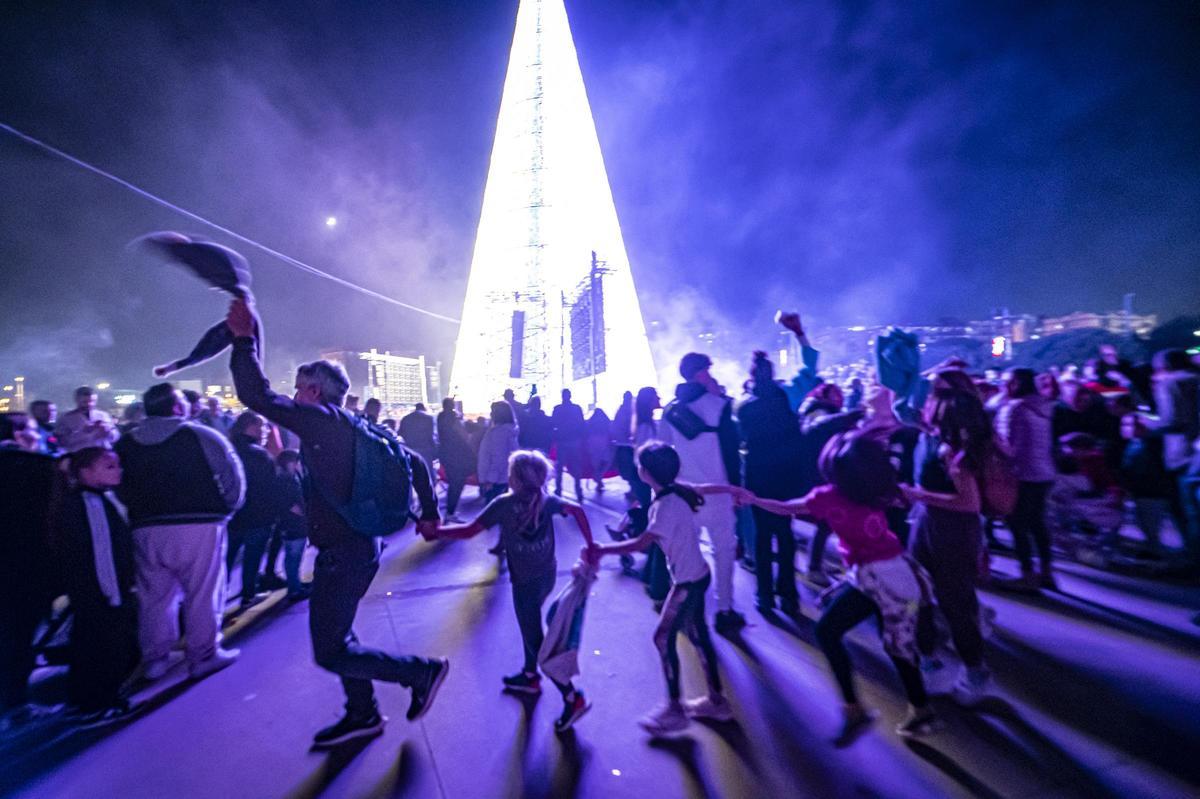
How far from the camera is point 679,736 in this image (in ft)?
9.62

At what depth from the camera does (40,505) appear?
3410 millimetres

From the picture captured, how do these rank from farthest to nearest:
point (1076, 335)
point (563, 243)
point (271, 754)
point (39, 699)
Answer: point (1076, 335) < point (563, 243) < point (39, 699) < point (271, 754)

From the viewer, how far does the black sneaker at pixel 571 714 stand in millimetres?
3016

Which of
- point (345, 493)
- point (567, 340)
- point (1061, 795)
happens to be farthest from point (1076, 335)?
point (345, 493)

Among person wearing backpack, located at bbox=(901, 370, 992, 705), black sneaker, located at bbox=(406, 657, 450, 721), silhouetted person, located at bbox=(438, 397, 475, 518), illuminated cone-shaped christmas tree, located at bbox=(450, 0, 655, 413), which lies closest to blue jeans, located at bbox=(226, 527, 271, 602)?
black sneaker, located at bbox=(406, 657, 450, 721)

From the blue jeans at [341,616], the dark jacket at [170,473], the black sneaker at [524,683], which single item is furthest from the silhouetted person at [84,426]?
the black sneaker at [524,683]

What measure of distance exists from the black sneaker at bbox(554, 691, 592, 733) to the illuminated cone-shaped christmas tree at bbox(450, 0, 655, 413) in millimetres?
11775

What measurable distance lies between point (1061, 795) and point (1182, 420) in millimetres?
4700

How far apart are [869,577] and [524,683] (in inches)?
90.5

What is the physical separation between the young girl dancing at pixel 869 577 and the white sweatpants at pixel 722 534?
139 cm

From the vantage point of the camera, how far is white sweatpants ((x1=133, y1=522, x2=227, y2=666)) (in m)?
3.64

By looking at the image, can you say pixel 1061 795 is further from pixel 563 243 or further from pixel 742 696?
pixel 563 243

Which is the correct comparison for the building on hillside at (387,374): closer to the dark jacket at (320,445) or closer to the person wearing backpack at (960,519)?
the dark jacket at (320,445)

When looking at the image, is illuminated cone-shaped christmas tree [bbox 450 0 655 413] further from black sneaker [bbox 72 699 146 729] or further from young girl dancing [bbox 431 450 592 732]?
black sneaker [bbox 72 699 146 729]
